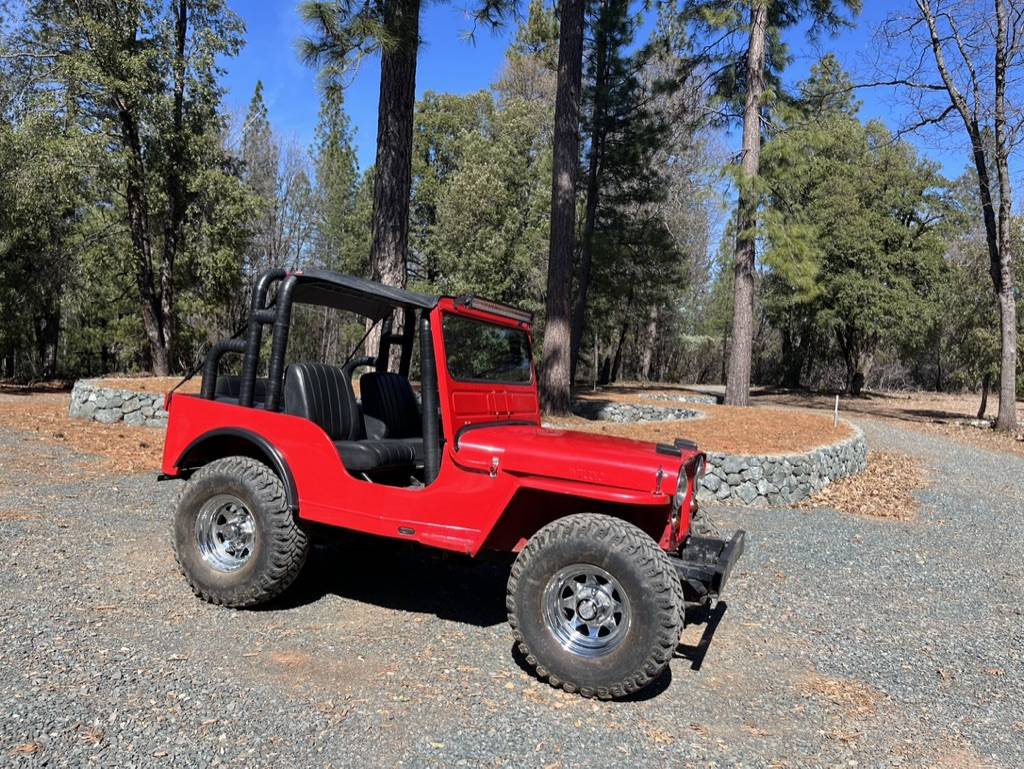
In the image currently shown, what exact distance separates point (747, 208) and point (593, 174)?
6.92 meters

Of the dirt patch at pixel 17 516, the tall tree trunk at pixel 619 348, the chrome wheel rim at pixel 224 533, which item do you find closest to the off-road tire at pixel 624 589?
the chrome wheel rim at pixel 224 533

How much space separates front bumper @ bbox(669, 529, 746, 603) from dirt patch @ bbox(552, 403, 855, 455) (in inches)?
184

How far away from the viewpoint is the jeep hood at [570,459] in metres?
3.32

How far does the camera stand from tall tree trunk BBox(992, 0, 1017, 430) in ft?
52.3

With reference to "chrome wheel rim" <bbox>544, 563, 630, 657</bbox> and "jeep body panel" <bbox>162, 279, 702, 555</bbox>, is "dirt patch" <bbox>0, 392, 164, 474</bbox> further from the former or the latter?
"chrome wheel rim" <bbox>544, 563, 630, 657</bbox>

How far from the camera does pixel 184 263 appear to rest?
20547 mm

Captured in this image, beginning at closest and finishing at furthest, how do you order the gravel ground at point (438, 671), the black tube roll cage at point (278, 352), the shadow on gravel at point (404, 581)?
the gravel ground at point (438, 671) → the black tube roll cage at point (278, 352) → the shadow on gravel at point (404, 581)

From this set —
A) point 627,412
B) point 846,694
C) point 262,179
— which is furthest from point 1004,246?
point 262,179

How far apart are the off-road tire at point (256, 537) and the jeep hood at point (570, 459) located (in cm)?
112

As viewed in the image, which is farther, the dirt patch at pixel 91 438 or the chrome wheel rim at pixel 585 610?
the dirt patch at pixel 91 438

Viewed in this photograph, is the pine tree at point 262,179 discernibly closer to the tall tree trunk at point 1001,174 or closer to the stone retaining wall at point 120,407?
the stone retaining wall at point 120,407

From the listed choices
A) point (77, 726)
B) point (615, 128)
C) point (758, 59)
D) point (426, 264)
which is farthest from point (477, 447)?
point (426, 264)

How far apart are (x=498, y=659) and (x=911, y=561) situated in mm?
4341

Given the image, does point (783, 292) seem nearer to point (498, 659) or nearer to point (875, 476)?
point (875, 476)
